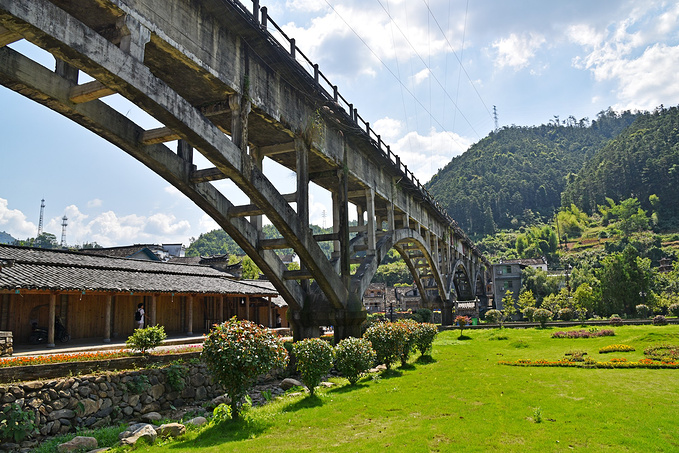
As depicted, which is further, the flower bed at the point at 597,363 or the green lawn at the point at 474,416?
the flower bed at the point at 597,363

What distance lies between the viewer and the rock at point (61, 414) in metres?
11.4

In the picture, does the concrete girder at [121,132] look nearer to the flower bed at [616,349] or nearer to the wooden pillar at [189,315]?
the wooden pillar at [189,315]

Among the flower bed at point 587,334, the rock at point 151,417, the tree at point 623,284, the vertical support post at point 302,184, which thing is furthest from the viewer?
the tree at point 623,284

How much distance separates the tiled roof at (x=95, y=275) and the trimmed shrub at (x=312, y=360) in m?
10.3

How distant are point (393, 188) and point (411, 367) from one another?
11.9 m

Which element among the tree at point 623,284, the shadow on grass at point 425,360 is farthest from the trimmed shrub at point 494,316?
the shadow on grass at point 425,360

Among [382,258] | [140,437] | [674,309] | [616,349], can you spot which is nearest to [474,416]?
[140,437]

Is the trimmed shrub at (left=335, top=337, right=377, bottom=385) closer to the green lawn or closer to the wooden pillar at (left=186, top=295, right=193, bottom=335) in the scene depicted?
the green lawn

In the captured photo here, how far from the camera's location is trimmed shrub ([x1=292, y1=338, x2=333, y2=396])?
13688 mm

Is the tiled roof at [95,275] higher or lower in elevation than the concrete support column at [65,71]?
lower

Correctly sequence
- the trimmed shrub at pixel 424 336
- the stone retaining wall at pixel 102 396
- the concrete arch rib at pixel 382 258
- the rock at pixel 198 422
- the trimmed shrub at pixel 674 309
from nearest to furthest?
the stone retaining wall at pixel 102 396 → the rock at pixel 198 422 → the concrete arch rib at pixel 382 258 → the trimmed shrub at pixel 424 336 → the trimmed shrub at pixel 674 309

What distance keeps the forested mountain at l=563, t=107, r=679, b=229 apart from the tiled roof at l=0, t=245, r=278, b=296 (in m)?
138

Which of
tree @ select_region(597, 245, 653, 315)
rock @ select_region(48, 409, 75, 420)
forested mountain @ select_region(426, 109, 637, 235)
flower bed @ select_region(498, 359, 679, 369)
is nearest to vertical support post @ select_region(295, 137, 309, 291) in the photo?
rock @ select_region(48, 409, 75, 420)

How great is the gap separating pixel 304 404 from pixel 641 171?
160 metres
